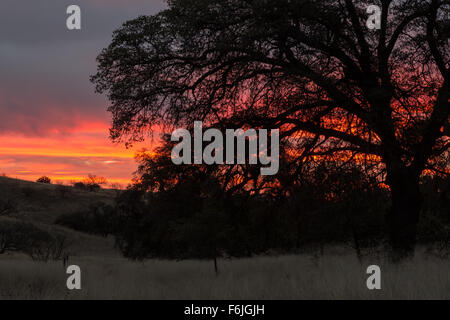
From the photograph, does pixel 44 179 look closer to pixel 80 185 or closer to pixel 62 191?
pixel 80 185

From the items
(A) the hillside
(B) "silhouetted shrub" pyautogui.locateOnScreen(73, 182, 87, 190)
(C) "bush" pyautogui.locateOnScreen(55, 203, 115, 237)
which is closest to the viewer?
(A) the hillside

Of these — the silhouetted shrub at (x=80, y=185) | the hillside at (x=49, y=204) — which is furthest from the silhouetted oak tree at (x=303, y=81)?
the silhouetted shrub at (x=80, y=185)

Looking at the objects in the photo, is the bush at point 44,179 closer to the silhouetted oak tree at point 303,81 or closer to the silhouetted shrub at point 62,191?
the silhouetted shrub at point 62,191

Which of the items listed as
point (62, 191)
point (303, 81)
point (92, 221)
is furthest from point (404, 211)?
point (62, 191)

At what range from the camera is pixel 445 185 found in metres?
17.5

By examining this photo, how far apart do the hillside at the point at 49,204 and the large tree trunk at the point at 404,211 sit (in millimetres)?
46386

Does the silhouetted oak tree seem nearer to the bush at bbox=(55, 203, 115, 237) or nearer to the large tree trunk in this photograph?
the large tree trunk

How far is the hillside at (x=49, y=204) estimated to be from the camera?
60.4 m

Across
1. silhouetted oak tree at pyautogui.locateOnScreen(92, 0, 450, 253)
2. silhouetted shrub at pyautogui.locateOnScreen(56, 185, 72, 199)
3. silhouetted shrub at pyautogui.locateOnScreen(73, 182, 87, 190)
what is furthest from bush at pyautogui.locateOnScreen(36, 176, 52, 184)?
silhouetted oak tree at pyautogui.locateOnScreen(92, 0, 450, 253)

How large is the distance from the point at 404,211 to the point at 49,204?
2938 inches

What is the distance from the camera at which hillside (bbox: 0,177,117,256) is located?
198 ft

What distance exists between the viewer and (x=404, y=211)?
48.2 feet

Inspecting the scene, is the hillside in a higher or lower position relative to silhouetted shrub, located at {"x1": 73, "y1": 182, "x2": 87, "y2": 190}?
lower

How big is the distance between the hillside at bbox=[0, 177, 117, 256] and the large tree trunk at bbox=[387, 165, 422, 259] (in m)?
46.4
